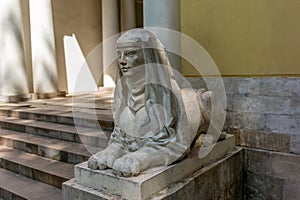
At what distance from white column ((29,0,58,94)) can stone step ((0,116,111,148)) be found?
2.12 m

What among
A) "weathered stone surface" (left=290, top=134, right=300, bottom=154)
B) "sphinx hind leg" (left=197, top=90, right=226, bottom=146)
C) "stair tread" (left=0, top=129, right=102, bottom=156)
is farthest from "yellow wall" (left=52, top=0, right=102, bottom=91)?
"weathered stone surface" (left=290, top=134, right=300, bottom=154)

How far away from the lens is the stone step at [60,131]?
306 cm

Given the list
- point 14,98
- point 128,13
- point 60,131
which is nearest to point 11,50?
point 14,98

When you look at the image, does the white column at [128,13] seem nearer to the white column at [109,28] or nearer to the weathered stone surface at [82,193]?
the white column at [109,28]

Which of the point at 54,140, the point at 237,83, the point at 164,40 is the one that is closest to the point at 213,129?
the point at 237,83

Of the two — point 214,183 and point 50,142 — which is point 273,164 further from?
point 50,142

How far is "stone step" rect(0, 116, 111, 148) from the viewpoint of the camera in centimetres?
306

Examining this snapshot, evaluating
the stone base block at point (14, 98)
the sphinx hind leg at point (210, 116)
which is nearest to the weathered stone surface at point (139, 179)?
the sphinx hind leg at point (210, 116)

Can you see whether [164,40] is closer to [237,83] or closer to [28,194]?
[237,83]

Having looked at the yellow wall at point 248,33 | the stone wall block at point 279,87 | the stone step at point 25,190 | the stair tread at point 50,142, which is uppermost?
the yellow wall at point 248,33

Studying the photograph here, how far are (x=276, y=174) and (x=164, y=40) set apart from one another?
1.86 metres

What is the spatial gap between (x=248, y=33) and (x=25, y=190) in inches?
108

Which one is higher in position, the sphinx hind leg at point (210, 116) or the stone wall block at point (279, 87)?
the stone wall block at point (279, 87)

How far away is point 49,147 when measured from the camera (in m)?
3.12
